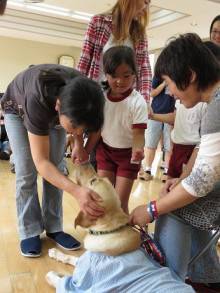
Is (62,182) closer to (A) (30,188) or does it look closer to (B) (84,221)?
(B) (84,221)

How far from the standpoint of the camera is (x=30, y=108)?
1554 mm

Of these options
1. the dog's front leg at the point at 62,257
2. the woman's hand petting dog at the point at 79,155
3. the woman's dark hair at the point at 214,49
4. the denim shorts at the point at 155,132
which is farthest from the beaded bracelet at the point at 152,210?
the denim shorts at the point at 155,132

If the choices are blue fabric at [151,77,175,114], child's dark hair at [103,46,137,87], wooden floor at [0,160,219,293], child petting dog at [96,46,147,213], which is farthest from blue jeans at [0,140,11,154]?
child's dark hair at [103,46,137,87]

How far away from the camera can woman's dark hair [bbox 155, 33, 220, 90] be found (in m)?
1.16

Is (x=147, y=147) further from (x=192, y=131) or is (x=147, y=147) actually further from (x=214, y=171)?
(x=214, y=171)

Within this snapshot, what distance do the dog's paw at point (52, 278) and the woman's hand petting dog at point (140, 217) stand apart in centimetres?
52

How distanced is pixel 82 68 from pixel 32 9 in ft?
19.7

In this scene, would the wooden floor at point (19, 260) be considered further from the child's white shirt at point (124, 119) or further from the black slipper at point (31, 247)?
the child's white shirt at point (124, 119)

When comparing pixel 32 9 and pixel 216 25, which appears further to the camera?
pixel 32 9

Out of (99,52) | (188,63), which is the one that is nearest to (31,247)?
(99,52)

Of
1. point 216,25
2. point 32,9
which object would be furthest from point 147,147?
point 32,9

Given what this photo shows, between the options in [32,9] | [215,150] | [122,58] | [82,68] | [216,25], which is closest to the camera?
[215,150]

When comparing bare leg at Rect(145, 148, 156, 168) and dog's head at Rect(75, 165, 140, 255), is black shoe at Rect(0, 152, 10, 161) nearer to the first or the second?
bare leg at Rect(145, 148, 156, 168)

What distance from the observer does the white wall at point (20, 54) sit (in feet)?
32.8
